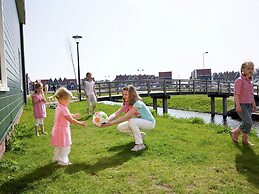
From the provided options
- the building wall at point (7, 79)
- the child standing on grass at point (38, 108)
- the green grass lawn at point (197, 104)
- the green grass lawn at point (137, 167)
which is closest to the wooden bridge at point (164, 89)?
the green grass lawn at point (197, 104)

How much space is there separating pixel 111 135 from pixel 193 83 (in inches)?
1124

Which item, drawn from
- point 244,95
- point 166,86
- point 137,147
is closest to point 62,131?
point 137,147

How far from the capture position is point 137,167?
535cm

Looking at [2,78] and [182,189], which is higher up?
[2,78]

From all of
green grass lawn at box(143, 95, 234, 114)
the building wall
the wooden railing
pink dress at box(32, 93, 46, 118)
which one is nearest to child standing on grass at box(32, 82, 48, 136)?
pink dress at box(32, 93, 46, 118)

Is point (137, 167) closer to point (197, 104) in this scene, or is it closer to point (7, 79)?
point (7, 79)

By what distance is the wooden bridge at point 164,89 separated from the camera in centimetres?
2897

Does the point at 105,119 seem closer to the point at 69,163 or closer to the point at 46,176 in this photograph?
the point at 69,163

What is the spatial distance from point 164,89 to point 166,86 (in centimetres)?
120

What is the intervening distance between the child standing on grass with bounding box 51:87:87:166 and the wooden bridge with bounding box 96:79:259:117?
21.3 metres

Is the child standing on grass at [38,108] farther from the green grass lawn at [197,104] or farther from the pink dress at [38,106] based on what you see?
the green grass lawn at [197,104]

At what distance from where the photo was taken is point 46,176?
508 cm

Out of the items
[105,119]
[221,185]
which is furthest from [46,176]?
[221,185]

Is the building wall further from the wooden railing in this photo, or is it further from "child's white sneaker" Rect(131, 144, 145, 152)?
the wooden railing
